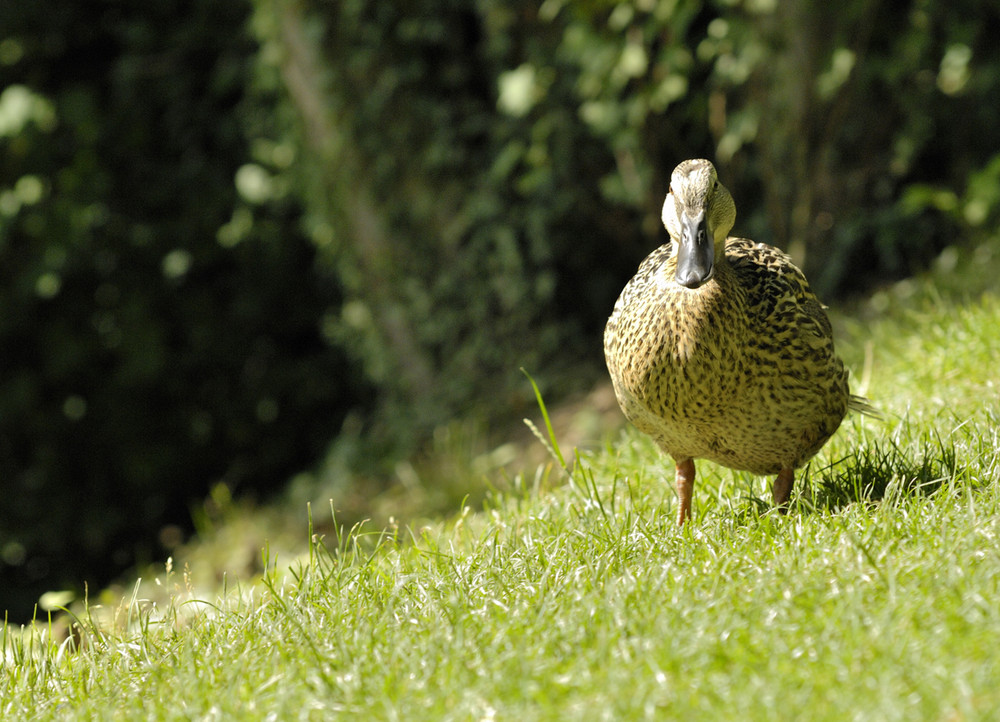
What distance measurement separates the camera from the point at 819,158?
6.07 meters

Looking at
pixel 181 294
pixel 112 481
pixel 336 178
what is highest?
pixel 336 178

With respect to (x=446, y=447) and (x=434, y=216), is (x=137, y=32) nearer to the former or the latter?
(x=434, y=216)

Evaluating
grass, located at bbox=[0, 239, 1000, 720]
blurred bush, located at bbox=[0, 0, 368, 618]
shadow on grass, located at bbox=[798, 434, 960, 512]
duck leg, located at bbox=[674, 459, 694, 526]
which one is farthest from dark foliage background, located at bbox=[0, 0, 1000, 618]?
duck leg, located at bbox=[674, 459, 694, 526]

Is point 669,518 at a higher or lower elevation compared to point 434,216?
lower

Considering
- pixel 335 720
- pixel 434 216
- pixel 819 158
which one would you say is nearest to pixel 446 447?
pixel 434 216

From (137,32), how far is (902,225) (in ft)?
16.7

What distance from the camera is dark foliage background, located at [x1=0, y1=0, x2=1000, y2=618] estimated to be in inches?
233

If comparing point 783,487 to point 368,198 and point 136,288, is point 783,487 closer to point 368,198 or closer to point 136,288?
point 368,198

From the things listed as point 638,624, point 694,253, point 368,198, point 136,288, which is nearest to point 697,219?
point 694,253

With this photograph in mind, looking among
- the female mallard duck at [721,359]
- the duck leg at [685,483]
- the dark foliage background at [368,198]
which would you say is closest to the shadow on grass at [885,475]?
the female mallard duck at [721,359]

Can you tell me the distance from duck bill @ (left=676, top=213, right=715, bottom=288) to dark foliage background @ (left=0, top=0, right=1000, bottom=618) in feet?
9.52

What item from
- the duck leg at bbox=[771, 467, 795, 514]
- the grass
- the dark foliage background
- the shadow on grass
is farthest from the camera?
the dark foliage background

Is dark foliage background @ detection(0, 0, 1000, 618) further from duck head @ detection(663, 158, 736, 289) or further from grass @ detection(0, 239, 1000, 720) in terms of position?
grass @ detection(0, 239, 1000, 720)

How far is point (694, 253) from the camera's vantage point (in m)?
2.89
